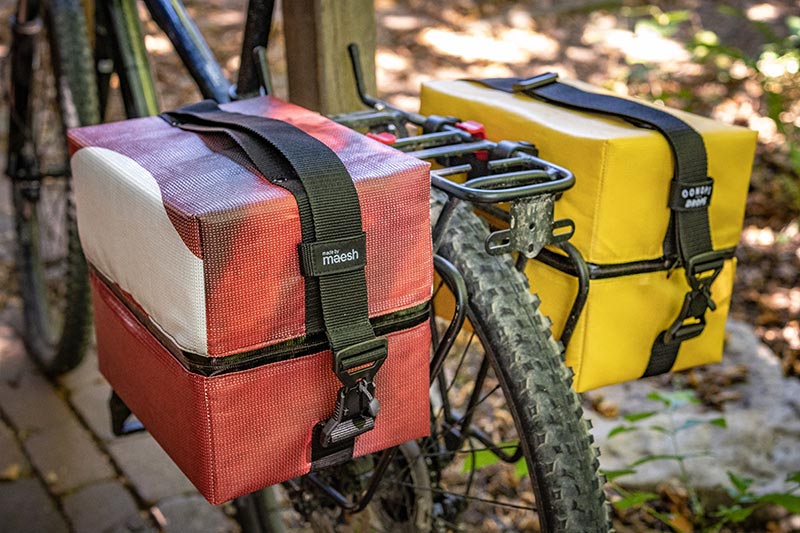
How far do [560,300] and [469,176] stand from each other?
0.27 metres

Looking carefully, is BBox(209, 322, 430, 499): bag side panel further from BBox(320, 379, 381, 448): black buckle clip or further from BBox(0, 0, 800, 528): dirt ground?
BBox(0, 0, 800, 528): dirt ground

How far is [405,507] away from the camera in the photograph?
177 cm

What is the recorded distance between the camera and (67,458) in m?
2.64

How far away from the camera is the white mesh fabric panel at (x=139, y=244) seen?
1149mm

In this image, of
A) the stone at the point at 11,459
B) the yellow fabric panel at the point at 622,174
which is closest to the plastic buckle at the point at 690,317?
the yellow fabric panel at the point at 622,174

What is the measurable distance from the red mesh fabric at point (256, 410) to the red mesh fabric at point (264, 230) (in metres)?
0.06

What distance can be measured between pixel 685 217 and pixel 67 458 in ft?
6.43

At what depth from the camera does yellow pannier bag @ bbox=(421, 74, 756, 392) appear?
4.82ft

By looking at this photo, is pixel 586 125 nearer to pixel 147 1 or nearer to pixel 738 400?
pixel 147 1

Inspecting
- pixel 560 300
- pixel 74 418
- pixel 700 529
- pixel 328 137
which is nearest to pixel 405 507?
pixel 560 300

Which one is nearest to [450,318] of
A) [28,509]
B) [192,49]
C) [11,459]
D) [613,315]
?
[613,315]

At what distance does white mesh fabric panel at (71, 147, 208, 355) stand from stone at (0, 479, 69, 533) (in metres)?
1.20

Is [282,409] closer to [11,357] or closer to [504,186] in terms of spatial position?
[504,186]

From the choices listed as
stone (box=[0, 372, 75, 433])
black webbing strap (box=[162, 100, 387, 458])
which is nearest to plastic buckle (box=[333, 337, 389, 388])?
black webbing strap (box=[162, 100, 387, 458])
